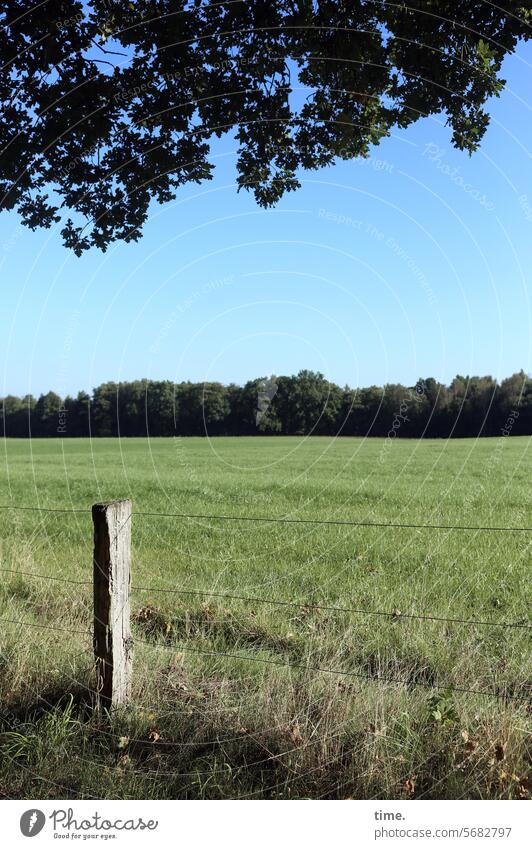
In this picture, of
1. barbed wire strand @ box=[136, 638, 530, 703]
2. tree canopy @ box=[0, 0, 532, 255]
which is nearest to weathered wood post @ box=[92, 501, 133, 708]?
barbed wire strand @ box=[136, 638, 530, 703]

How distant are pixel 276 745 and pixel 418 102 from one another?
1082cm

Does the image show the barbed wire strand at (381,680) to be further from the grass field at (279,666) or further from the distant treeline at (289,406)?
the distant treeline at (289,406)

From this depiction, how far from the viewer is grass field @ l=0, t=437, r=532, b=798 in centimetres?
421

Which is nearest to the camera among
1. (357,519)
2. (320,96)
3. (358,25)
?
(358,25)

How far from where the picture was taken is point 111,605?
4844mm

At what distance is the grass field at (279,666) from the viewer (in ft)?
13.8

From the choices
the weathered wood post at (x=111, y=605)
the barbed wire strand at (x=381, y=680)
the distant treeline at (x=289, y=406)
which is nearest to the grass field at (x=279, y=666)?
the barbed wire strand at (x=381, y=680)

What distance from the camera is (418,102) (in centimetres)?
1118

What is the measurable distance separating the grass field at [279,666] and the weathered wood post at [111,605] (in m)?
0.20

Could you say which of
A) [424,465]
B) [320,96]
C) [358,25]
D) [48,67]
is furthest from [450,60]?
[424,465]

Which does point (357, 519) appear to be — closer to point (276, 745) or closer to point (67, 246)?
point (67, 246)

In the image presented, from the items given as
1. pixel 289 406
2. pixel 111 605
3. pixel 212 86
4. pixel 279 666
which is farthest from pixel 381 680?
pixel 289 406

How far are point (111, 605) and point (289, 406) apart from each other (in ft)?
48.8

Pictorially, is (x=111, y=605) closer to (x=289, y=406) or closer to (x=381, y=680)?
(x=381, y=680)
